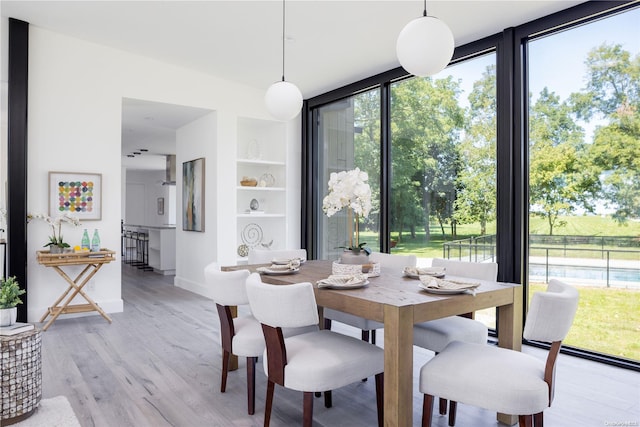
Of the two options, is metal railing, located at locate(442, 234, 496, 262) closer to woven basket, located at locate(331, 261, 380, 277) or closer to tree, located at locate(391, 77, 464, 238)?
tree, located at locate(391, 77, 464, 238)

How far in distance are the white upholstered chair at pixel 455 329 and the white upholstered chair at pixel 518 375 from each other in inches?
22.5

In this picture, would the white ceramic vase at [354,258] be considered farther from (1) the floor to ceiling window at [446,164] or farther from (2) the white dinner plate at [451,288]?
(1) the floor to ceiling window at [446,164]

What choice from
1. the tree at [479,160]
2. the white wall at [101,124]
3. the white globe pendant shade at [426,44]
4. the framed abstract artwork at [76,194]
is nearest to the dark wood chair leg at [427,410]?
the white globe pendant shade at [426,44]

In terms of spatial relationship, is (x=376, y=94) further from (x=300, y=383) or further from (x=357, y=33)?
(x=300, y=383)

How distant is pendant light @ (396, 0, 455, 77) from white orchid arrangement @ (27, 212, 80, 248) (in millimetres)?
3942

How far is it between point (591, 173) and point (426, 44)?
2000 millimetres

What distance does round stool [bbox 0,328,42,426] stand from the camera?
7.25ft

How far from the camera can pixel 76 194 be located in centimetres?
473

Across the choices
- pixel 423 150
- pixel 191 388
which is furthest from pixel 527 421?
pixel 423 150

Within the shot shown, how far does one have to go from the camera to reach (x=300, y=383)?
6.21ft

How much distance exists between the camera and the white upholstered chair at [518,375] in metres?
1.66

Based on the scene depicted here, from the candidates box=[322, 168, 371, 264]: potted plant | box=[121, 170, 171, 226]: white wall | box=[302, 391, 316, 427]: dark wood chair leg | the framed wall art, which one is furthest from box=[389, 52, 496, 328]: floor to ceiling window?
box=[121, 170, 171, 226]: white wall

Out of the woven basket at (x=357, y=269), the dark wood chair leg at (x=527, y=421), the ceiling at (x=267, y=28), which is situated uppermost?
the ceiling at (x=267, y=28)

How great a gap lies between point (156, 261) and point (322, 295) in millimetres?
6967
